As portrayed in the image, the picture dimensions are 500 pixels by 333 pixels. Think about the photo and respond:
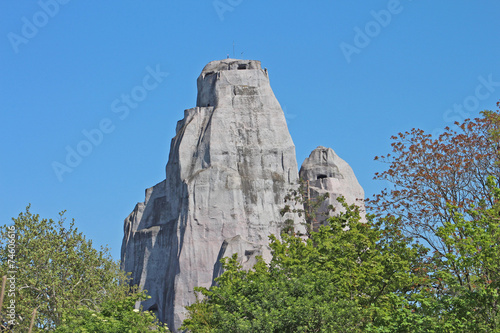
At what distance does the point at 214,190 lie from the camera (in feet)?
Answer: 208

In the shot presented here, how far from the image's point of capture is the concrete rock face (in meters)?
74.0

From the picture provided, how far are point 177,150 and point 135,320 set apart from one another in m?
40.8

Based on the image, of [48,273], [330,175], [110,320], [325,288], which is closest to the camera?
[110,320]

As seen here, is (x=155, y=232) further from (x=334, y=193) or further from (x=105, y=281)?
(x=105, y=281)

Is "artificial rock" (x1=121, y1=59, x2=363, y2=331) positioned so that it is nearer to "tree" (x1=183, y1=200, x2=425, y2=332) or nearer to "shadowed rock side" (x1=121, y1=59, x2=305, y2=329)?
"shadowed rock side" (x1=121, y1=59, x2=305, y2=329)

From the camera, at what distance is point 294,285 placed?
101 ft

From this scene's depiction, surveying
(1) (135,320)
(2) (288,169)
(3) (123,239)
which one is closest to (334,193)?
(2) (288,169)

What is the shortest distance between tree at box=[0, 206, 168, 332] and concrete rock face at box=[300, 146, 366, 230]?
108 feet

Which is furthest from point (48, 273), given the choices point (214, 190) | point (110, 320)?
Answer: point (214, 190)

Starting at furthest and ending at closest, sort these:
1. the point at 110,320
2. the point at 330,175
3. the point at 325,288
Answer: the point at 330,175
the point at 325,288
the point at 110,320

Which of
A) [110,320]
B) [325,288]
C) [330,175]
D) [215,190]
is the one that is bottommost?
[110,320]

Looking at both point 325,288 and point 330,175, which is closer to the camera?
point 325,288

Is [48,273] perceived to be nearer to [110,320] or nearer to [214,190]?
[110,320]

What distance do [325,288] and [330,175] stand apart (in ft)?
152
